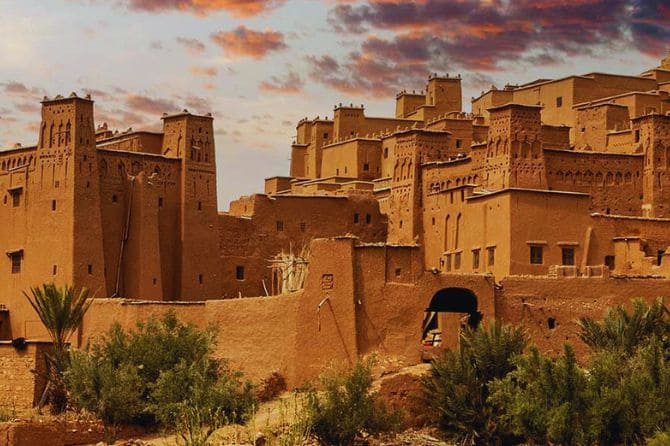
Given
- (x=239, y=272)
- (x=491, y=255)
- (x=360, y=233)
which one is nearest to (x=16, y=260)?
(x=239, y=272)

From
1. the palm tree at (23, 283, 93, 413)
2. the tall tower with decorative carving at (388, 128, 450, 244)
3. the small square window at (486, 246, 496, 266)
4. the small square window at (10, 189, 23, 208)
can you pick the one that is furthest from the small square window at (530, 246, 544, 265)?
the small square window at (10, 189, 23, 208)

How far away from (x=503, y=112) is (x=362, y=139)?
540 inches

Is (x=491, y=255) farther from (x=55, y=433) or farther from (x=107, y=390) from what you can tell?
(x=55, y=433)

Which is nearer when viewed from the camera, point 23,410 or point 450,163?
point 23,410

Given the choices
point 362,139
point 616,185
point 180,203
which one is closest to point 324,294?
point 180,203

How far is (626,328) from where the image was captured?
41.9 metres

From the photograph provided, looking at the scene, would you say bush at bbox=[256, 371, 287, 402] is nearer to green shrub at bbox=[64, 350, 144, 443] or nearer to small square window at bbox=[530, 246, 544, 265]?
green shrub at bbox=[64, 350, 144, 443]

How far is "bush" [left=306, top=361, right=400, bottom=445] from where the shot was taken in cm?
3859

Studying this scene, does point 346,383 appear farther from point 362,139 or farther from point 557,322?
point 362,139

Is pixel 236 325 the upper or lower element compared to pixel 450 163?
lower

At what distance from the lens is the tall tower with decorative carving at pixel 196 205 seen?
53.2m

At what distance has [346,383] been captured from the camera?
39.2m

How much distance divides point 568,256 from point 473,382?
9930 mm

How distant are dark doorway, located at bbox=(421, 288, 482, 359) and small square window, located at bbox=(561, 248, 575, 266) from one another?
3889 mm
